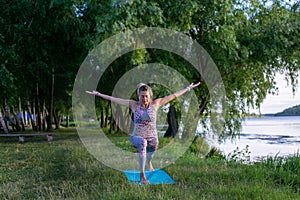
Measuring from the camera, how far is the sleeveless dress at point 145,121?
657 cm

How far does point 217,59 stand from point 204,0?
9.19 ft

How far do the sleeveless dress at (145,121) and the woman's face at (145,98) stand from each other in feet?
0.36

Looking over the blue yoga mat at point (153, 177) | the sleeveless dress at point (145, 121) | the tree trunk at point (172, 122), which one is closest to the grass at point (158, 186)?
the blue yoga mat at point (153, 177)

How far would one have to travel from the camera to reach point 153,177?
671cm

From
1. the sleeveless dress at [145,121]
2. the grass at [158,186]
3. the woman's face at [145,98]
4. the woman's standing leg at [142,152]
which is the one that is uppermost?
the woman's face at [145,98]

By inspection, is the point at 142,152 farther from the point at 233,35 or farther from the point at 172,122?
the point at 172,122

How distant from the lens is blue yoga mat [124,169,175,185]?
630 centimetres

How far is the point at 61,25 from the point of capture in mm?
14883

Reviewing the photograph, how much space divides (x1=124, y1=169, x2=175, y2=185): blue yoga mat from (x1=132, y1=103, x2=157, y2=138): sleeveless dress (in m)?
0.77

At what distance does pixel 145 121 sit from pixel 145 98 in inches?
17.0

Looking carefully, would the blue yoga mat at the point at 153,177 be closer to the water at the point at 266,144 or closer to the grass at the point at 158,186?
the grass at the point at 158,186

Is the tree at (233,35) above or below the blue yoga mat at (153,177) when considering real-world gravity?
above

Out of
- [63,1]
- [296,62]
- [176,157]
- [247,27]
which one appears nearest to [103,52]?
[63,1]

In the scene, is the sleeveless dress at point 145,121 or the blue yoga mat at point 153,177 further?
the sleeveless dress at point 145,121
